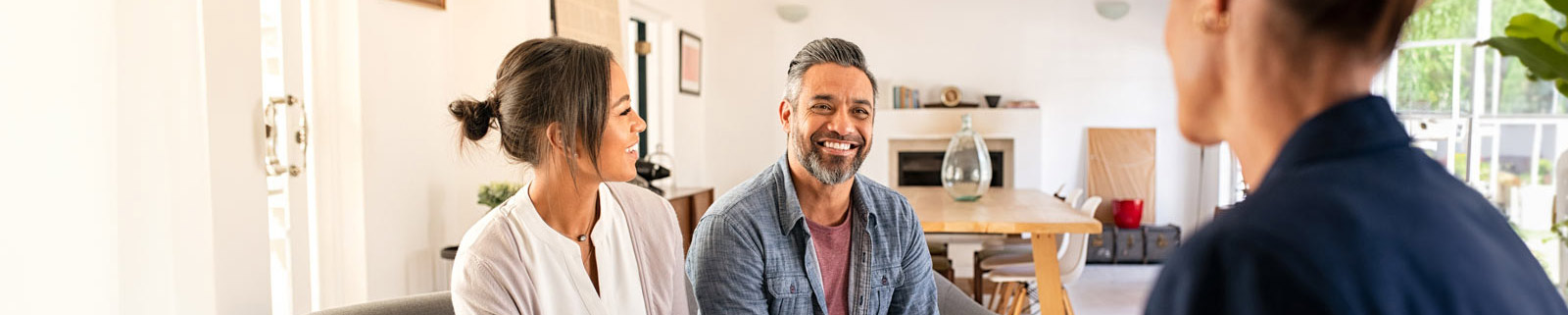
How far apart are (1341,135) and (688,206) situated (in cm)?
506

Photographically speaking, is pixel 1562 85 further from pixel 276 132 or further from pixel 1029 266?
pixel 276 132

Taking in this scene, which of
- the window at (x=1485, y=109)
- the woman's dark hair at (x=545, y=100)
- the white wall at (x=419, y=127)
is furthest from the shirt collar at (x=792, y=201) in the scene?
the window at (x=1485, y=109)

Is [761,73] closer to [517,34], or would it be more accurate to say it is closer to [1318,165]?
[517,34]

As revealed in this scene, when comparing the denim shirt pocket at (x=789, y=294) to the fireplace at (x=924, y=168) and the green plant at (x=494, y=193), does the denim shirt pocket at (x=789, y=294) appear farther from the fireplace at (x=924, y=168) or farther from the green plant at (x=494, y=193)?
the fireplace at (x=924, y=168)

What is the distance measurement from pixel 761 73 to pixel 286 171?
18.3ft

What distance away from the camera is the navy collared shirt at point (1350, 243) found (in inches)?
20.0

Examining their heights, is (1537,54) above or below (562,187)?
above

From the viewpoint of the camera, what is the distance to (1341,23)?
571mm

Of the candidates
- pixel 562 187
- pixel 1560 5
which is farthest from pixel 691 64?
pixel 1560 5

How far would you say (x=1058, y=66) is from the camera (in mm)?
8148

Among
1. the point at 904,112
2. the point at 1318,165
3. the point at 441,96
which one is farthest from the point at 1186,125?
the point at 904,112

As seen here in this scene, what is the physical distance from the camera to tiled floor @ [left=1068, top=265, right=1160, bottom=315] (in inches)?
235

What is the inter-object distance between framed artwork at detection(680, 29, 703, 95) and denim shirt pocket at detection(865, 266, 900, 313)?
5.19 meters

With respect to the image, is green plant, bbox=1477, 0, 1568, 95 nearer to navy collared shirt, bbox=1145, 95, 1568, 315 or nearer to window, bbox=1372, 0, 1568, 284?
navy collared shirt, bbox=1145, 95, 1568, 315
